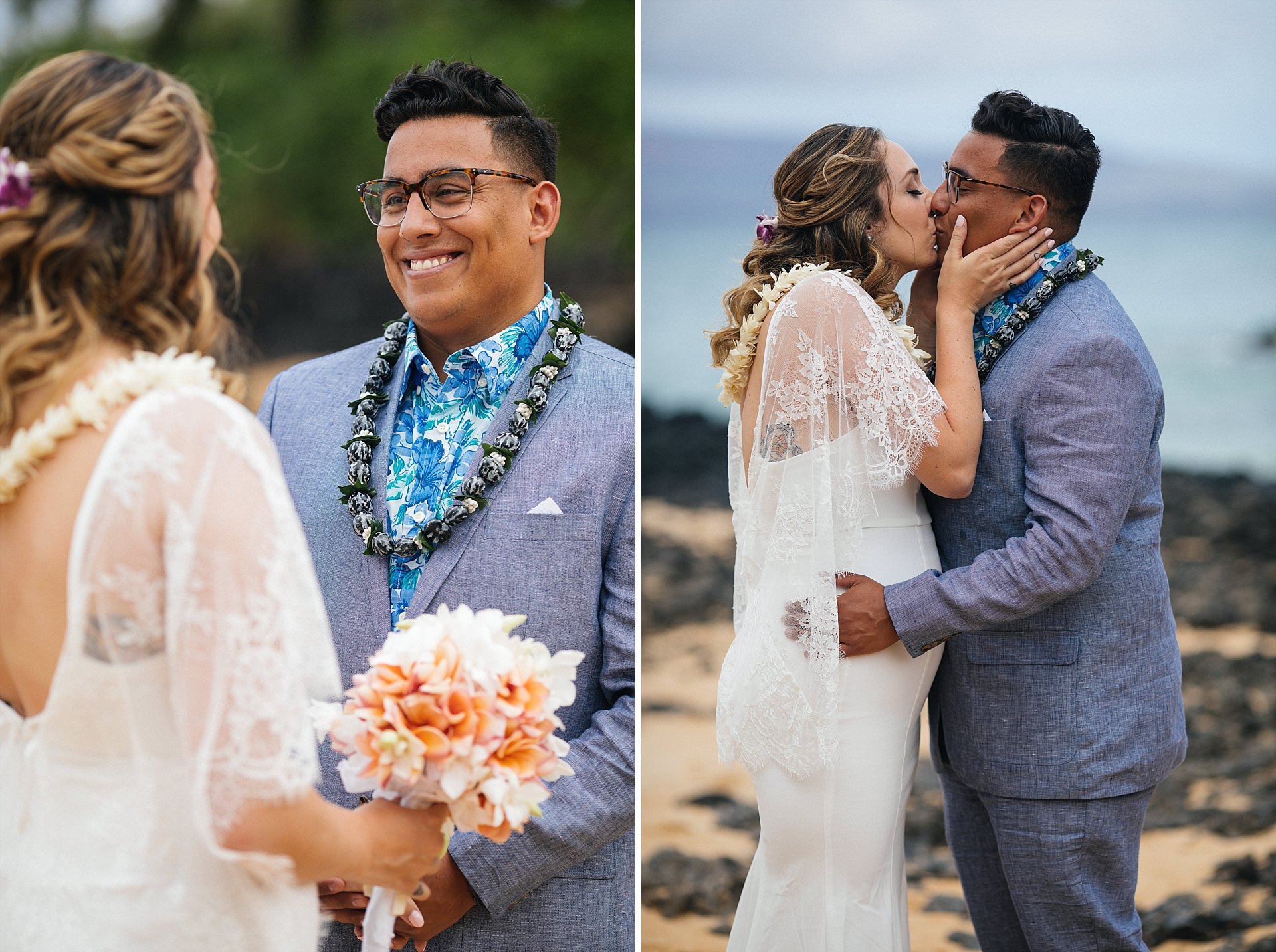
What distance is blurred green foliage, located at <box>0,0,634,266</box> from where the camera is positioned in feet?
41.7

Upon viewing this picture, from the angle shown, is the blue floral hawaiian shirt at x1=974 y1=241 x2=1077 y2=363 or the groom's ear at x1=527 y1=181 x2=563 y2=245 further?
the blue floral hawaiian shirt at x1=974 y1=241 x2=1077 y2=363

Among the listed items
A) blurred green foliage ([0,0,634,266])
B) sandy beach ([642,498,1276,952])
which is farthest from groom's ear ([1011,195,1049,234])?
blurred green foliage ([0,0,634,266])

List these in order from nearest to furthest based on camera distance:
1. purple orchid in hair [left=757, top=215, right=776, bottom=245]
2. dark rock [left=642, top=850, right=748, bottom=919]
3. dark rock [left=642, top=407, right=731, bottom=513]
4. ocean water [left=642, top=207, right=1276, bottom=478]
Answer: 1. purple orchid in hair [left=757, top=215, right=776, bottom=245]
2. dark rock [left=642, top=850, right=748, bottom=919]
3. dark rock [left=642, top=407, right=731, bottom=513]
4. ocean water [left=642, top=207, right=1276, bottom=478]

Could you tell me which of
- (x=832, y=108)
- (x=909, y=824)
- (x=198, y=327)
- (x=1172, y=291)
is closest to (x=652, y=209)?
(x=832, y=108)

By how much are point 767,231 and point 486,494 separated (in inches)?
43.2

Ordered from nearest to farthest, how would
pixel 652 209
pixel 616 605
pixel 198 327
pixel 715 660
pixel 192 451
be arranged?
pixel 192 451 → pixel 198 327 → pixel 616 605 → pixel 715 660 → pixel 652 209

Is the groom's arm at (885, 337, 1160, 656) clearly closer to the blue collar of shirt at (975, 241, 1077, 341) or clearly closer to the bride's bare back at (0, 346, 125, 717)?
the blue collar of shirt at (975, 241, 1077, 341)

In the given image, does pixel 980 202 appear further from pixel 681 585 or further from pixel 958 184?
pixel 681 585

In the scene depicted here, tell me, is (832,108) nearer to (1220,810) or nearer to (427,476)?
(1220,810)

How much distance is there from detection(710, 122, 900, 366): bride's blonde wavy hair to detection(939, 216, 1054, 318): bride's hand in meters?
0.14

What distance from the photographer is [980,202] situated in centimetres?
309

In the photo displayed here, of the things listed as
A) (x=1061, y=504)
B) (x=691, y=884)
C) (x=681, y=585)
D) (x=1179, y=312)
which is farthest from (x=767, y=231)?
(x=1179, y=312)

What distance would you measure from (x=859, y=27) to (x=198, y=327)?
11022mm

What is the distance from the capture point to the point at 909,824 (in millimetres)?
6262
